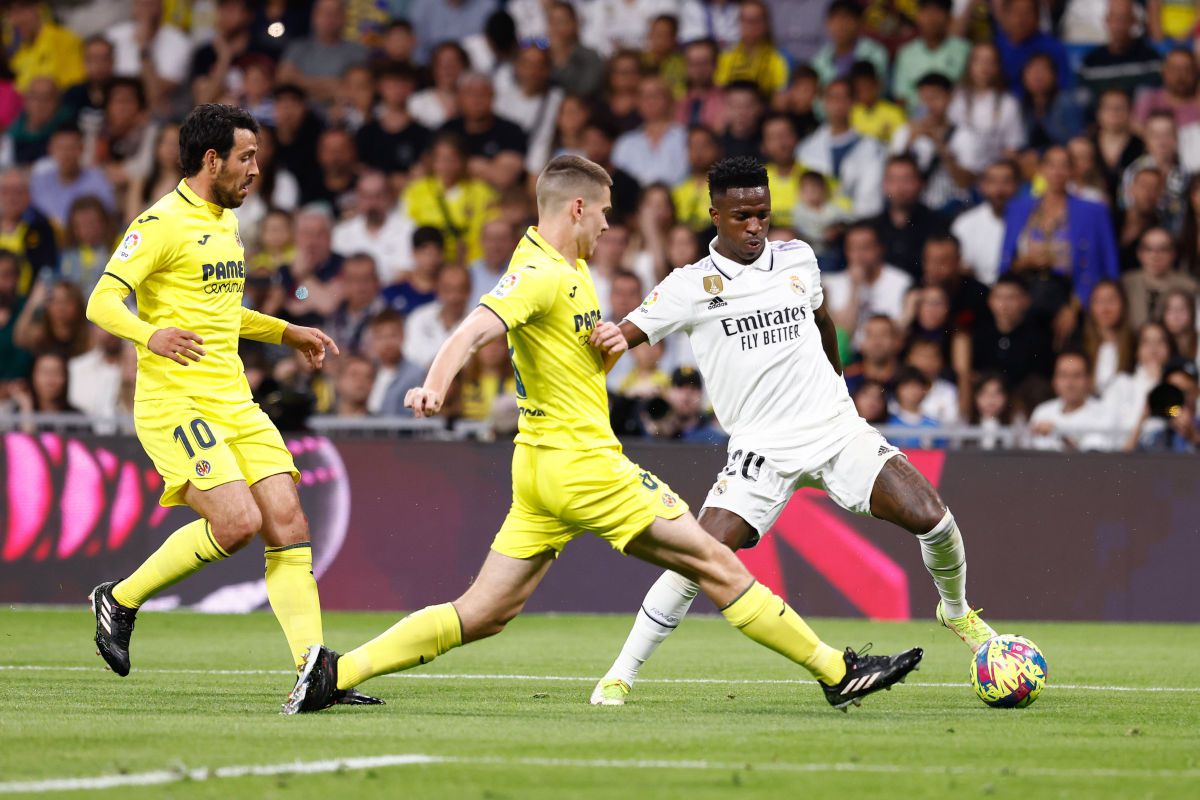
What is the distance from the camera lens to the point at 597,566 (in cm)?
1450

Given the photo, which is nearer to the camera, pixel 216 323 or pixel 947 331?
pixel 216 323

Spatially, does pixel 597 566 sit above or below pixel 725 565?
below

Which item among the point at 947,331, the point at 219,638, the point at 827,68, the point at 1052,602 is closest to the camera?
the point at 219,638

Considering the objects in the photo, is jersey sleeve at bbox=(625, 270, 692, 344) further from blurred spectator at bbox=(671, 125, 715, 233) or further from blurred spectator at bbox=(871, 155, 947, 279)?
blurred spectator at bbox=(671, 125, 715, 233)

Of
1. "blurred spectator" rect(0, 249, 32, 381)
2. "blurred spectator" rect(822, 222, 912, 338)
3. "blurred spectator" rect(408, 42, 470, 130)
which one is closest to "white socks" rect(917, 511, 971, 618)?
"blurred spectator" rect(822, 222, 912, 338)

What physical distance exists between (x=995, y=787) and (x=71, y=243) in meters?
14.1

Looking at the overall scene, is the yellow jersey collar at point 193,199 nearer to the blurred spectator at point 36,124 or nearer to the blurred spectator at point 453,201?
the blurred spectator at point 453,201

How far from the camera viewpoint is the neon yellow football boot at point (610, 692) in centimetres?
834

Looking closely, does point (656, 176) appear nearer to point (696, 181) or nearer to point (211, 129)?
point (696, 181)

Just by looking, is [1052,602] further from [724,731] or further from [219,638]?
[724,731]

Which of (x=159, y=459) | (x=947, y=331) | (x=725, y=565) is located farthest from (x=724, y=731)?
(x=947, y=331)

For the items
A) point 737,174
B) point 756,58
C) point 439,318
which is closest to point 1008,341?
point 756,58

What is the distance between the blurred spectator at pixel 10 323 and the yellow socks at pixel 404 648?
392 inches

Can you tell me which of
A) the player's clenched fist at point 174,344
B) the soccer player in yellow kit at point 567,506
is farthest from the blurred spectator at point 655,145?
the soccer player in yellow kit at point 567,506
